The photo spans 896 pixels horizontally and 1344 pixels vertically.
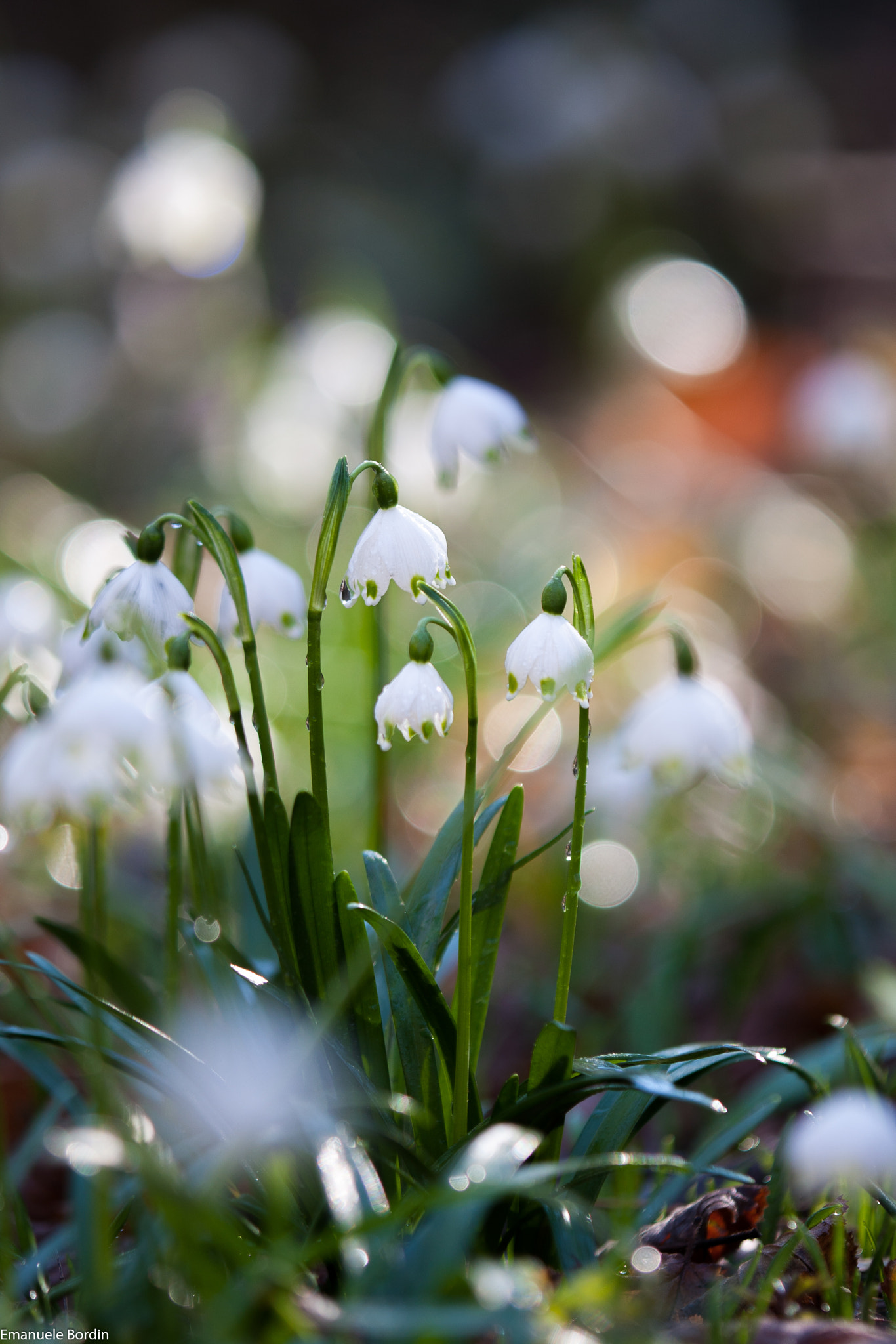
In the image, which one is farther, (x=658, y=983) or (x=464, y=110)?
(x=464, y=110)

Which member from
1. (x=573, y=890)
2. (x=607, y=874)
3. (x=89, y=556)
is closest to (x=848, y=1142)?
(x=573, y=890)

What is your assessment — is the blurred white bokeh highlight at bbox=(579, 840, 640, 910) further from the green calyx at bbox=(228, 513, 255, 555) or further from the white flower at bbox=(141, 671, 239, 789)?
the white flower at bbox=(141, 671, 239, 789)

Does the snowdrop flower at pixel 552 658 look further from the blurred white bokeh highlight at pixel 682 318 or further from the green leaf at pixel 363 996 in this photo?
the blurred white bokeh highlight at pixel 682 318

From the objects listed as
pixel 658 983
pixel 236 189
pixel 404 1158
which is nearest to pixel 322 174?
pixel 236 189

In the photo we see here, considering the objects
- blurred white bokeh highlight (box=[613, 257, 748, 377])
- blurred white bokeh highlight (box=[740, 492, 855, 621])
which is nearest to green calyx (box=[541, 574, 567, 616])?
blurred white bokeh highlight (box=[740, 492, 855, 621])

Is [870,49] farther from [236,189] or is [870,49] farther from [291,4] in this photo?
[236,189]
